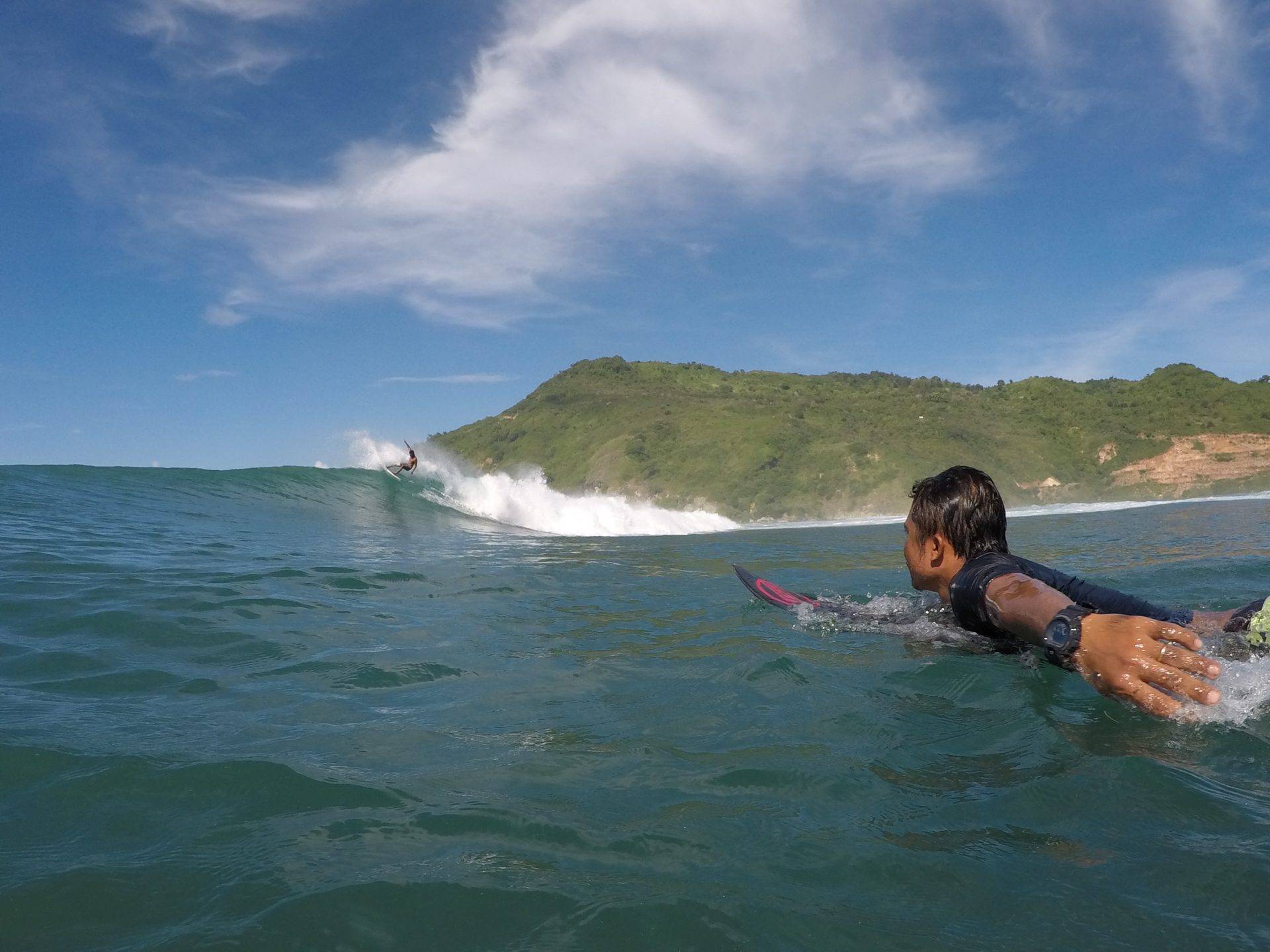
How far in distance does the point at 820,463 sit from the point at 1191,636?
2071 inches

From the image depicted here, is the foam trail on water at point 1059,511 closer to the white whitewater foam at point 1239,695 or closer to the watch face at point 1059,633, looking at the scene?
the white whitewater foam at point 1239,695

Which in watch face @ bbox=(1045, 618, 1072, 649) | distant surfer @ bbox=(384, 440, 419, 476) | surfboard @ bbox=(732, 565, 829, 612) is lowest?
surfboard @ bbox=(732, 565, 829, 612)

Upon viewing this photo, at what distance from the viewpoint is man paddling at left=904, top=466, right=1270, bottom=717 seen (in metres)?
2.32

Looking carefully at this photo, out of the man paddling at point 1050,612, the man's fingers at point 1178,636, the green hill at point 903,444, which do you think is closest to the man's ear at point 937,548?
the man paddling at point 1050,612

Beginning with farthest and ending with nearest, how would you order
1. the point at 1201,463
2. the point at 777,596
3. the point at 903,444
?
the point at 903,444 < the point at 1201,463 < the point at 777,596

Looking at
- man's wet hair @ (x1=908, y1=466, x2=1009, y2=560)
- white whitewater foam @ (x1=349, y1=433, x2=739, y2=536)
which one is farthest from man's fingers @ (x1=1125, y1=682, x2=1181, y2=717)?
white whitewater foam @ (x1=349, y1=433, x2=739, y2=536)

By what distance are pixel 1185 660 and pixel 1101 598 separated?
65.8 inches

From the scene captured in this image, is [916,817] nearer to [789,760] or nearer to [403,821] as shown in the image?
[789,760]

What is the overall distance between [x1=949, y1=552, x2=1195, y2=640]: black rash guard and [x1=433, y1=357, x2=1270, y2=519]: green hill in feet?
126

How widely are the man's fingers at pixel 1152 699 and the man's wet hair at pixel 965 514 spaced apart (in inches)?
45.1

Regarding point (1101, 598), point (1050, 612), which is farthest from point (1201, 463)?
point (1050, 612)

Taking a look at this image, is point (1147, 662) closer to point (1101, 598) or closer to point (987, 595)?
point (987, 595)

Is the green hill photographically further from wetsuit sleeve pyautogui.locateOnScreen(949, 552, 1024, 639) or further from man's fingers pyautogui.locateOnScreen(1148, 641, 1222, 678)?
man's fingers pyautogui.locateOnScreen(1148, 641, 1222, 678)

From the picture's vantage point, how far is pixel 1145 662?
7.61 feet
